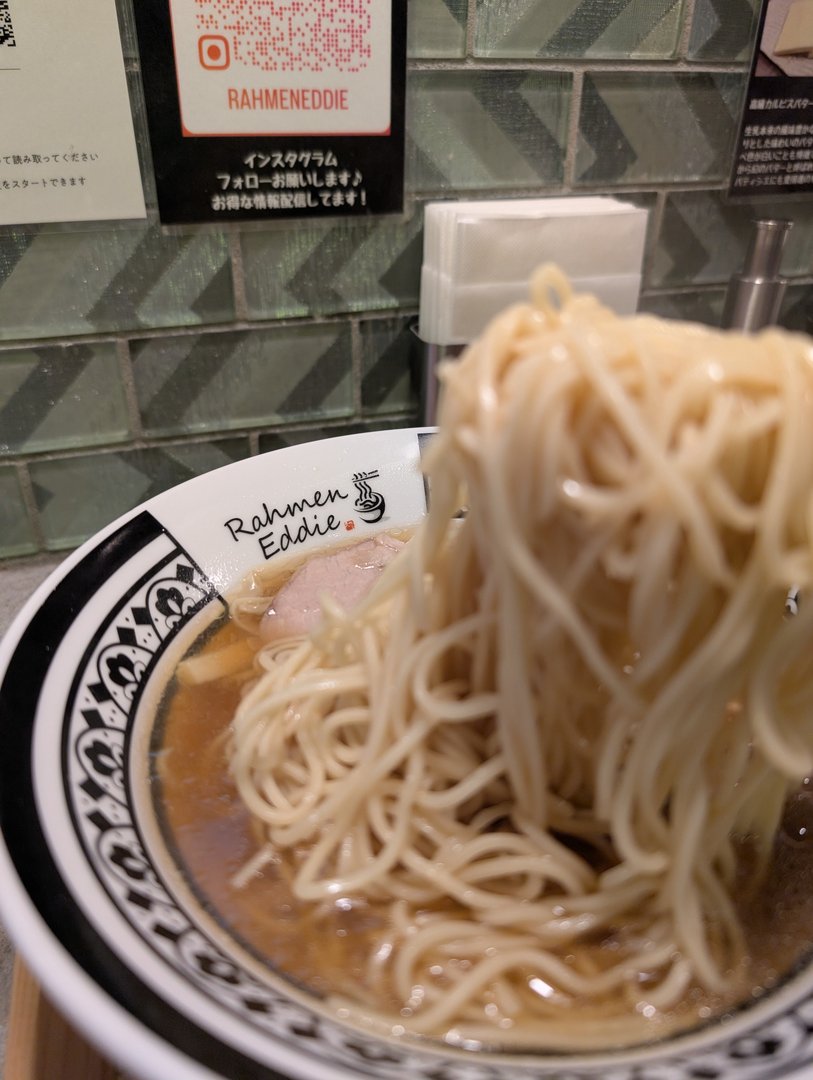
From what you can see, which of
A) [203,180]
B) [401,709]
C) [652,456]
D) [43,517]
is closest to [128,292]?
[203,180]

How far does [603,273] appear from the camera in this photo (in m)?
1.65

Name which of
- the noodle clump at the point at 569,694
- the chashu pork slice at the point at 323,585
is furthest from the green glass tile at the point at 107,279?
the noodle clump at the point at 569,694

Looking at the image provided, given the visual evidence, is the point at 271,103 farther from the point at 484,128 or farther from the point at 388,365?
the point at 388,365

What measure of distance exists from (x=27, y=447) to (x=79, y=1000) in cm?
133

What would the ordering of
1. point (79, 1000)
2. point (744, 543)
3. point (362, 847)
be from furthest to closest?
point (362, 847)
point (744, 543)
point (79, 1000)

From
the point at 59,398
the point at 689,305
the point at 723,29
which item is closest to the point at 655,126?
the point at 723,29

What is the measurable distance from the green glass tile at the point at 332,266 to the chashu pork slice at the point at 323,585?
25.0 inches

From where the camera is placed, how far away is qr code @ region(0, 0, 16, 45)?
4.13ft

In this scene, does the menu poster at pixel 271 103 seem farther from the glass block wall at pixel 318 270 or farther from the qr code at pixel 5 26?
the qr code at pixel 5 26

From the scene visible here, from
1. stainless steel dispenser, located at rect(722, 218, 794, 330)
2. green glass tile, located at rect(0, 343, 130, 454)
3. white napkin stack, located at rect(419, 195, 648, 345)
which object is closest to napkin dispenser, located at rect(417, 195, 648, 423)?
white napkin stack, located at rect(419, 195, 648, 345)

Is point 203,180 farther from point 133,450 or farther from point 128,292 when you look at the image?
point 133,450

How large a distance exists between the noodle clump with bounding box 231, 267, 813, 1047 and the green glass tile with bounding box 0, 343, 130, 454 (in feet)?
3.18

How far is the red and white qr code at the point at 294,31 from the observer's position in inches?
54.6

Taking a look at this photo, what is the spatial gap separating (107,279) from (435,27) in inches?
31.1
